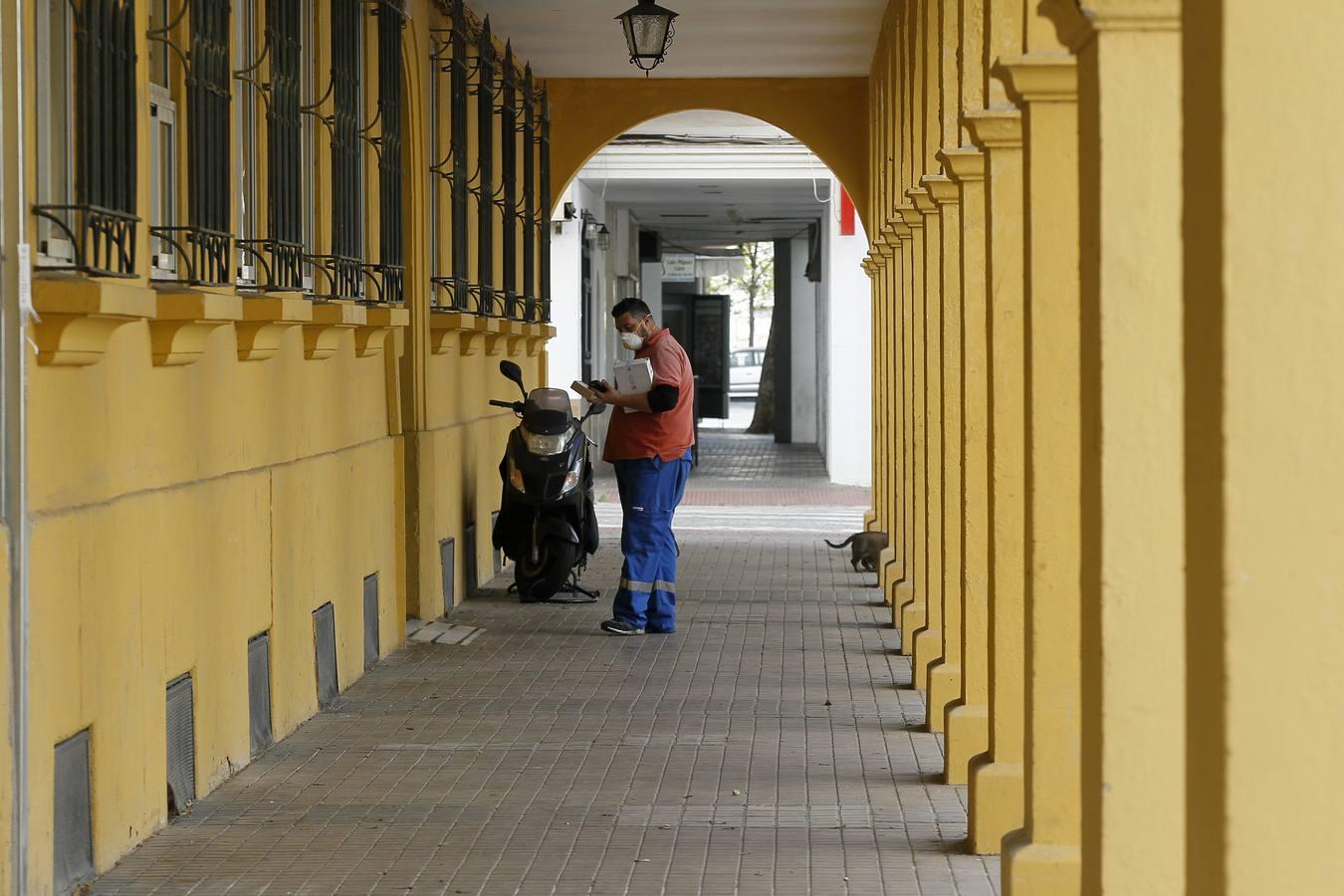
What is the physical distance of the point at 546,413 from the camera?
11.7 m

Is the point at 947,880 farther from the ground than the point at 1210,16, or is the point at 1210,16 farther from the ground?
the point at 1210,16

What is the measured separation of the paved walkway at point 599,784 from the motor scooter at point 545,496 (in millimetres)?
1038

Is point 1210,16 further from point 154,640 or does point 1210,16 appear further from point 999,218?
point 154,640

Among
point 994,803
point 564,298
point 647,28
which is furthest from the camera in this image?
point 564,298

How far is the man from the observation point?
10.4m

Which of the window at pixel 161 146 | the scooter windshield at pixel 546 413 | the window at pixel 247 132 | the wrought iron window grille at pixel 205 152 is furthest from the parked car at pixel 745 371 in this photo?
the window at pixel 161 146

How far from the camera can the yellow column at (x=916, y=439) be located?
984cm

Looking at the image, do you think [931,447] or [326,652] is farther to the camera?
[931,447]

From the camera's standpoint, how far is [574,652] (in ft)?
33.1

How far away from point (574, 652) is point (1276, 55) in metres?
7.89

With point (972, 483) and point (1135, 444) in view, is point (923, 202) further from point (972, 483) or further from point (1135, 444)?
point (1135, 444)

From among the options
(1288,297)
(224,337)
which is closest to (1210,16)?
(1288,297)

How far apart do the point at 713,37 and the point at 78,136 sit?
941cm

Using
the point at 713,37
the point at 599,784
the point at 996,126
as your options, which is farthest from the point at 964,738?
the point at 713,37
